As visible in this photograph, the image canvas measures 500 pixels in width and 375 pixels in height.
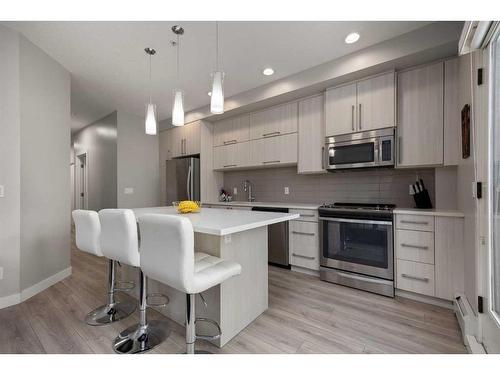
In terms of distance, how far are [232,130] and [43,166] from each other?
259 centimetres

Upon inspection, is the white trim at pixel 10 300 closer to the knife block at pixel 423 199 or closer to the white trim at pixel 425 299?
the white trim at pixel 425 299

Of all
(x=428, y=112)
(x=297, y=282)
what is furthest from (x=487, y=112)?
(x=297, y=282)

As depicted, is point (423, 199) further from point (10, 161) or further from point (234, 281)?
point (10, 161)

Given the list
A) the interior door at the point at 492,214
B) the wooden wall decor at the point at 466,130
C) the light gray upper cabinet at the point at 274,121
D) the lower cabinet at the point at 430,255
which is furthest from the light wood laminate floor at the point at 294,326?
the light gray upper cabinet at the point at 274,121

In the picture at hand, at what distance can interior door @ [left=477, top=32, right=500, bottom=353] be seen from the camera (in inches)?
51.1

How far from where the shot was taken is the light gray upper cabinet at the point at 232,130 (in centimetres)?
376

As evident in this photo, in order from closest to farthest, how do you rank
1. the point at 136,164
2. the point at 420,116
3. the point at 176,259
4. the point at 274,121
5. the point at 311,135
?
the point at 176,259
the point at 420,116
the point at 311,135
the point at 274,121
the point at 136,164

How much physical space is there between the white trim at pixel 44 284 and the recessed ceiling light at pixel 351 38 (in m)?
4.11

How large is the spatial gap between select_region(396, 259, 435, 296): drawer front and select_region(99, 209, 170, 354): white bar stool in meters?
2.20

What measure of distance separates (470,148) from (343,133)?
4.06 ft

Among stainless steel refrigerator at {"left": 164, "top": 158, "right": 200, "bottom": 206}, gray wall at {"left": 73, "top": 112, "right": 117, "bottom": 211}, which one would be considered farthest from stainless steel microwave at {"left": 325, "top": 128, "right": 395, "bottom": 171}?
gray wall at {"left": 73, "top": 112, "right": 117, "bottom": 211}

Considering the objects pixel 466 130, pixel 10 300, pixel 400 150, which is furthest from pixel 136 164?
pixel 466 130

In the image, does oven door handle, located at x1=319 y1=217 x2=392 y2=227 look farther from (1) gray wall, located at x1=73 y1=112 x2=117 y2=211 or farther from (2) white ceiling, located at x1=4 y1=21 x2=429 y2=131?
(1) gray wall, located at x1=73 y1=112 x2=117 y2=211

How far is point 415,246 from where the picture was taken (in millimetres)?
2145
